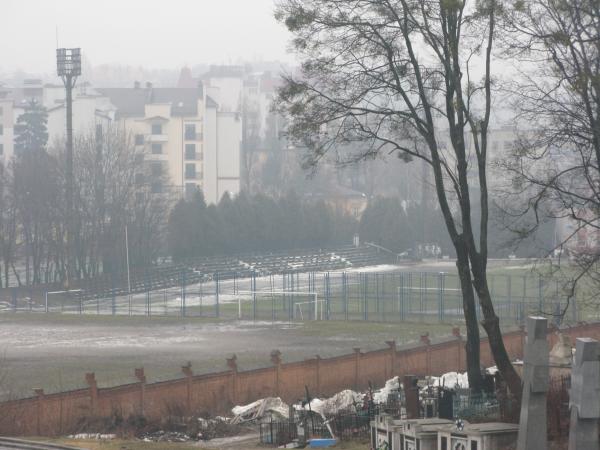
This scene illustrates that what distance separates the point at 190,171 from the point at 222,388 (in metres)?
105

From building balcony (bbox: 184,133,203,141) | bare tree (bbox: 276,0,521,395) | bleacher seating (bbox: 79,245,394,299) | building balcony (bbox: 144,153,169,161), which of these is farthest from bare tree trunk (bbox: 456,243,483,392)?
building balcony (bbox: 184,133,203,141)

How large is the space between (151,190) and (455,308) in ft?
139

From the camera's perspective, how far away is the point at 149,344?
45.5 m

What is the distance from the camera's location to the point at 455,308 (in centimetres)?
6028

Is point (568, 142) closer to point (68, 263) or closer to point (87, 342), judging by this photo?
point (87, 342)

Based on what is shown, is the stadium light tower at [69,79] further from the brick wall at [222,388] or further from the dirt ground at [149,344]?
the brick wall at [222,388]

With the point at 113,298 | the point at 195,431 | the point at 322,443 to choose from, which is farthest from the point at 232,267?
the point at 322,443

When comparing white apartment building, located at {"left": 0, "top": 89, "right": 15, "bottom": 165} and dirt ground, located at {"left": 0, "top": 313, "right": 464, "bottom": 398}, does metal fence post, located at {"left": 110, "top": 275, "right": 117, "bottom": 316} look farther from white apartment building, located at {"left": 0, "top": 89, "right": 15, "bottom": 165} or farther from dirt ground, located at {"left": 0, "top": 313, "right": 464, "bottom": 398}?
white apartment building, located at {"left": 0, "top": 89, "right": 15, "bottom": 165}

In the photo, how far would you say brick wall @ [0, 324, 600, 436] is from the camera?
25047 mm

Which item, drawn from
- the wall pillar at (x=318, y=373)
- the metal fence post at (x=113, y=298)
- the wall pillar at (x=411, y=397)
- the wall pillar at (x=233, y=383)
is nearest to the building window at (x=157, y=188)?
the metal fence post at (x=113, y=298)

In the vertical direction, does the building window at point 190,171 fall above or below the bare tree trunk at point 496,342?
above

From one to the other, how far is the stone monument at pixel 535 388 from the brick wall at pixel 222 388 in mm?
11589

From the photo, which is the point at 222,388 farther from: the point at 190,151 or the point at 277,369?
the point at 190,151

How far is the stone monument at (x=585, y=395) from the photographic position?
15297mm
